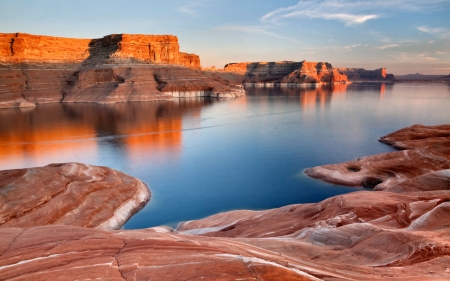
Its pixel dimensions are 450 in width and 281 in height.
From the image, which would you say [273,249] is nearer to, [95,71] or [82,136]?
[82,136]

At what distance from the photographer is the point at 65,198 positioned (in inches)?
568

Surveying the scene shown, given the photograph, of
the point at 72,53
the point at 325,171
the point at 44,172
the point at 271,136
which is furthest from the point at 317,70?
the point at 44,172

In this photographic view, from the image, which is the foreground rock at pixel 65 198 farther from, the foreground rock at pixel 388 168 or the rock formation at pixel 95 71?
the rock formation at pixel 95 71

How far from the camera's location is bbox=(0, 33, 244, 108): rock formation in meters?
82.1

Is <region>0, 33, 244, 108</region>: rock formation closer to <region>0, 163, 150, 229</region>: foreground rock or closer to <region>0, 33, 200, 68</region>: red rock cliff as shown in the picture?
<region>0, 33, 200, 68</region>: red rock cliff

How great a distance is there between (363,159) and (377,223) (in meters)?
15.8

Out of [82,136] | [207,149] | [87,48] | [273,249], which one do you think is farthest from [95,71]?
[273,249]

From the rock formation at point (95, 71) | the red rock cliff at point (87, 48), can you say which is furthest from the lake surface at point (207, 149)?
the red rock cliff at point (87, 48)

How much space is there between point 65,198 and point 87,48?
106 m

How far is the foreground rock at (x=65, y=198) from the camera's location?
1298 centimetres

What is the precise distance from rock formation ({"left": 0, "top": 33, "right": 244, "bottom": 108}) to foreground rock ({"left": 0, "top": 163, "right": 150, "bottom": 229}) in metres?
67.7

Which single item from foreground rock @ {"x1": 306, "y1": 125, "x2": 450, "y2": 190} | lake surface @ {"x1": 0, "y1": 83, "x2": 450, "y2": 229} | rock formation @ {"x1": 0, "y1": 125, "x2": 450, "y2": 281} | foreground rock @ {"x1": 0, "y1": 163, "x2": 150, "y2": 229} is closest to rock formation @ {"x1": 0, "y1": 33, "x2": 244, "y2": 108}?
lake surface @ {"x1": 0, "y1": 83, "x2": 450, "y2": 229}

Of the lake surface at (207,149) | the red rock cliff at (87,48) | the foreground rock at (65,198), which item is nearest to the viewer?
the foreground rock at (65,198)

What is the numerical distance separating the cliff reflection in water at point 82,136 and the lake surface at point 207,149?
11 centimetres
